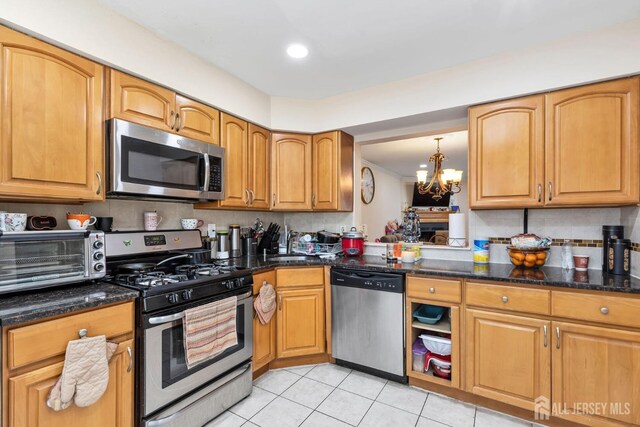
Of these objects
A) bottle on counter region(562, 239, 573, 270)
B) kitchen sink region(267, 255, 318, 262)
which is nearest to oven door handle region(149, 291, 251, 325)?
kitchen sink region(267, 255, 318, 262)

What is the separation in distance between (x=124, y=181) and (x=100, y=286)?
0.60 metres

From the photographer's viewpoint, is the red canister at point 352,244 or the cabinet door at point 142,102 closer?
the cabinet door at point 142,102

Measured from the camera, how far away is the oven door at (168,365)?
1546 mm

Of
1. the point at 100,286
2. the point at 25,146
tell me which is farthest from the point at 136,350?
the point at 25,146

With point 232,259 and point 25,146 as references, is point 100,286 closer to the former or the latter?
point 25,146

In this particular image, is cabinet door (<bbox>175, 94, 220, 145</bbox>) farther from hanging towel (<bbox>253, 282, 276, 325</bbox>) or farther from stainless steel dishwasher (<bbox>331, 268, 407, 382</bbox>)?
stainless steel dishwasher (<bbox>331, 268, 407, 382</bbox>)

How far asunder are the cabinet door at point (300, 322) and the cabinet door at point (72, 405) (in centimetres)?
116

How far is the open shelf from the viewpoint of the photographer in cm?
214

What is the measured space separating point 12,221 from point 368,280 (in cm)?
210

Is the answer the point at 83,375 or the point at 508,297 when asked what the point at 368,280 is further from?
the point at 83,375

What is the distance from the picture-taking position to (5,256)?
134 cm

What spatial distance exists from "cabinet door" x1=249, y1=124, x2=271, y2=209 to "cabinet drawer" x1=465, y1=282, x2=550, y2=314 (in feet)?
6.01

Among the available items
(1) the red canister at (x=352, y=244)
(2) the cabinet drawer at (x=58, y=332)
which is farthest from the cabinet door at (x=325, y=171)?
(2) the cabinet drawer at (x=58, y=332)

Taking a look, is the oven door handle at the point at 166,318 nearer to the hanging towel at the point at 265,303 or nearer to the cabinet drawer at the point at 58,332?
the cabinet drawer at the point at 58,332
